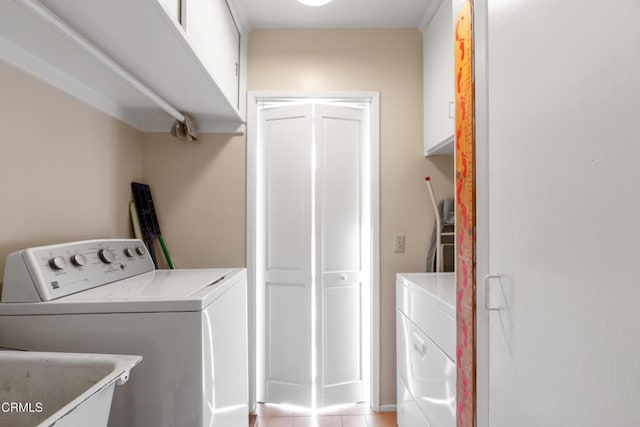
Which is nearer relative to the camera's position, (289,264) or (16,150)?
(16,150)

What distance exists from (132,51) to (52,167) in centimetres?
59

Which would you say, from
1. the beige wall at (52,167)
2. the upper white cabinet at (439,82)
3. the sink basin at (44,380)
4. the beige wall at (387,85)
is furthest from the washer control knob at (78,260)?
the upper white cabinet at (439,82)

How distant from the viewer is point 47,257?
1.06m

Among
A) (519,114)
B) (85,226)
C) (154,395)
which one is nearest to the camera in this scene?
(519,114)

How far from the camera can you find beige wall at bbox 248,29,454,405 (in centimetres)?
210

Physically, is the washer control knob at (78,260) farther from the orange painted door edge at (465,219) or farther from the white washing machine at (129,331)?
the orange painted door edge at (465,219)

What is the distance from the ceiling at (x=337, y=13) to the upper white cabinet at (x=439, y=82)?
147 mm

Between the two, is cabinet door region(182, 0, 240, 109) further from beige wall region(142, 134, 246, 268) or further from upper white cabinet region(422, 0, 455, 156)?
upper white cabinet region(422, 0, 455, 156)

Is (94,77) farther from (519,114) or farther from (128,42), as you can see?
(519,114)

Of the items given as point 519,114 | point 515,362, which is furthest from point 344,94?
point 515,362

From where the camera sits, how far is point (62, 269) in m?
1.09

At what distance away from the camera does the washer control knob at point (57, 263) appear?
106 centimetres

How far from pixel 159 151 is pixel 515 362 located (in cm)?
215

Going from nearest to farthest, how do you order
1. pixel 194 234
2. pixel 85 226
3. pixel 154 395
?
pixel 154 395
pixel 85 226
pixel 194 234
